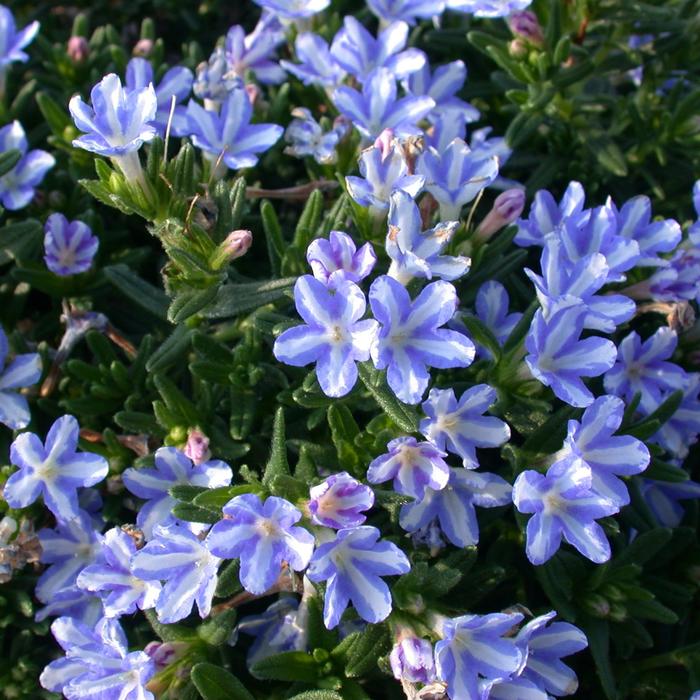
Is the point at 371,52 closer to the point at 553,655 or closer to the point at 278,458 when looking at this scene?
the point at 278,458

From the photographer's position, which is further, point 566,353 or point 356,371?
point 566,353

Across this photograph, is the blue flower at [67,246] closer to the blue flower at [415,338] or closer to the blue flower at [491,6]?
the blue flower at [415,338]


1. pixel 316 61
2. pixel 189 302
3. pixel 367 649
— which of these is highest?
pixel 316 61

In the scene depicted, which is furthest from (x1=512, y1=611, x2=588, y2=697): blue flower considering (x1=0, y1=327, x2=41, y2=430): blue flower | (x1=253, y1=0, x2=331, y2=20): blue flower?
(x1=253, y1=0, x2=331, y2=20): blue flower

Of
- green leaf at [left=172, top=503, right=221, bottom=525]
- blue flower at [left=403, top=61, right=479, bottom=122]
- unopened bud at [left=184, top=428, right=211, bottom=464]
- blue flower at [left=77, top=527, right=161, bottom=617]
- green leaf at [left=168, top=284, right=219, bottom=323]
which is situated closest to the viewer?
green leaf at [left=172, top=503, right=221, bottom=525]

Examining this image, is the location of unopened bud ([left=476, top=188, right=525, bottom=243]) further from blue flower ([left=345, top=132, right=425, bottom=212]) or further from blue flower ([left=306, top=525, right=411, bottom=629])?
blue flower ([left=306, top=525, right=411, bottom=629])

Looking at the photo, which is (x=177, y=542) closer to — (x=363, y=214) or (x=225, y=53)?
(x=363, y=214)

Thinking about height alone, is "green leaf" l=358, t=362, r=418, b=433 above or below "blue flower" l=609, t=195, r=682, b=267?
below

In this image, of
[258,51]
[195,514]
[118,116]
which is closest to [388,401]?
[195,514]
